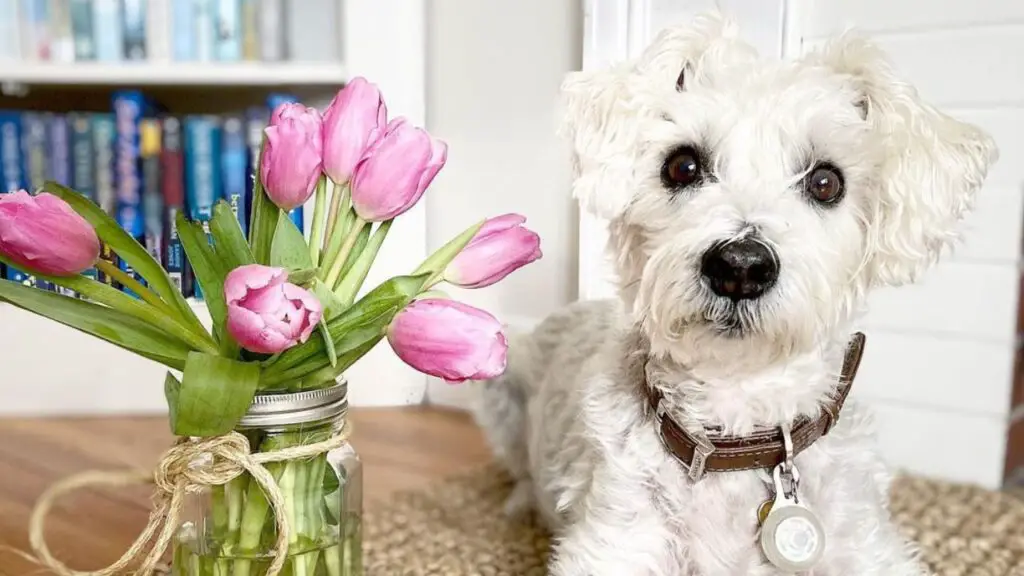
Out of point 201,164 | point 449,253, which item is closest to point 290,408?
point 449,253

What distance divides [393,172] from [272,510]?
301mm

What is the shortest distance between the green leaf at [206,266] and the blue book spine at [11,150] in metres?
1.51

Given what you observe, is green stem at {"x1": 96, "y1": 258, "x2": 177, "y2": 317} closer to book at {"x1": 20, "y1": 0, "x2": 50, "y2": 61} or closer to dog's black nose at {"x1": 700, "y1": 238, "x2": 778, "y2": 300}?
dog's black nose at {"x1": 700, "y1": 238, "x2": 778, "y2": 300}

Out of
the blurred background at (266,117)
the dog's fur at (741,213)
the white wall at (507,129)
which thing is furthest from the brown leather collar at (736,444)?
the white wall at (507,129)

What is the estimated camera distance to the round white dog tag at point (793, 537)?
34.9 inches

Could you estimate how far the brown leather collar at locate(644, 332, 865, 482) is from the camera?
918 mm

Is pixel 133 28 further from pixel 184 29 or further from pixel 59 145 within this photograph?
pixel 59 145

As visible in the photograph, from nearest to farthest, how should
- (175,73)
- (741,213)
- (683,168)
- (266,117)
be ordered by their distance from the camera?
1. (741,213)
2. (683,168)
3. (175,73)
4. (266,117)

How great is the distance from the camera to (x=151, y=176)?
202 cm

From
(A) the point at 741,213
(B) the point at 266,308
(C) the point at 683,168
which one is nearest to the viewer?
(B) the point at 266,308

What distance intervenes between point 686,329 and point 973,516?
0.90 m

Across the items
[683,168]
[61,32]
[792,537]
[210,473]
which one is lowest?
[792,537]

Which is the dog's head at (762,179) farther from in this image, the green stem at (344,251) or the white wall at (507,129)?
the white wall at (507,129)

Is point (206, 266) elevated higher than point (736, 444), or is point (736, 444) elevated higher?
point (206, 266)
